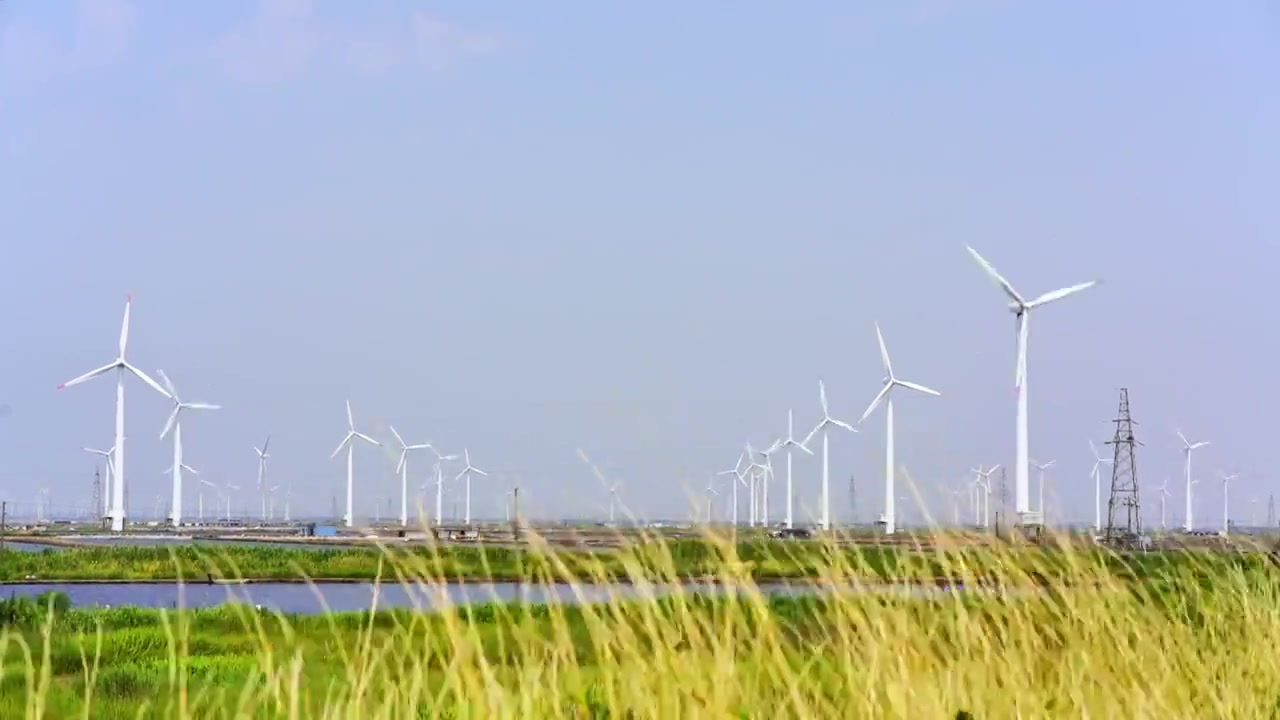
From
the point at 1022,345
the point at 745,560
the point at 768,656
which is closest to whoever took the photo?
the point at 768,656

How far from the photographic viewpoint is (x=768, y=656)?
5.95 metres

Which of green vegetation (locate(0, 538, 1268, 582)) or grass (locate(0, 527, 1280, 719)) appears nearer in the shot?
grass (locate(0, 527, 1280, 719))

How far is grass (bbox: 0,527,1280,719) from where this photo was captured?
4.65 m

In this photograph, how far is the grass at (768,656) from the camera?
4.65 metres

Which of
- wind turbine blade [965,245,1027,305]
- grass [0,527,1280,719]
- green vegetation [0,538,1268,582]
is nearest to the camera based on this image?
grass [0,527,1280,719]

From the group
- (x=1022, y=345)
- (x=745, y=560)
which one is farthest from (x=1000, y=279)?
(x=745, y=560)

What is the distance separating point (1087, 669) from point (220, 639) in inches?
554

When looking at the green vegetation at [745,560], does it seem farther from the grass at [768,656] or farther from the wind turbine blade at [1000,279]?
the wind turbine blade at [1000,279]

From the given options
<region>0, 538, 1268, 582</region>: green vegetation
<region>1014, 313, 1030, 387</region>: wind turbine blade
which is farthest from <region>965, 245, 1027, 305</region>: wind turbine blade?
<region>0, 538, 1268, 582</region>: green vegetation

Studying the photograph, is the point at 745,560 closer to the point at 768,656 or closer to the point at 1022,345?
the point at 768,656

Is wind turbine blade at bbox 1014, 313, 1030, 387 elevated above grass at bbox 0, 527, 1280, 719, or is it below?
above

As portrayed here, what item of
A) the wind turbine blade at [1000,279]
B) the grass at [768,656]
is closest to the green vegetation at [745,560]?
the grass at [768,656]

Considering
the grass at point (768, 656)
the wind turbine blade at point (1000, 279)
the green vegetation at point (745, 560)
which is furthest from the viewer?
the wind turbine blade at point (1000, 279)

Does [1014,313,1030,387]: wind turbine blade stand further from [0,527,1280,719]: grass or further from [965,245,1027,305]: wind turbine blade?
[0,527,1280,719]: grass
